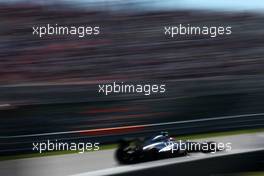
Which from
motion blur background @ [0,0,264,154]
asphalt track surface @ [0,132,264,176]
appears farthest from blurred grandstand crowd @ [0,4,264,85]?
asphalt track surface @ [0,132,264,176]

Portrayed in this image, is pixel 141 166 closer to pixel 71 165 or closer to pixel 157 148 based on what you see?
pixel 157 148

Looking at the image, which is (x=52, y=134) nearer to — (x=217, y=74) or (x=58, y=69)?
(x=58, y=69)

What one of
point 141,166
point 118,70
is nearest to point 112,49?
point 118,70

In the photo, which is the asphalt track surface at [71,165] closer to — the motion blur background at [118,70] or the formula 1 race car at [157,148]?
the formula 1 race car at [157,148]

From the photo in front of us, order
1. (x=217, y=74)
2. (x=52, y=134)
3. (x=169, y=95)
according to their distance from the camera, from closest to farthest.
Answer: (x=52, y=134) → (x=169, y=95) → (x=217, y=74)

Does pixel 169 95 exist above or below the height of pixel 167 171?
above

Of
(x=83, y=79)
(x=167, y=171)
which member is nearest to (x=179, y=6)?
(x=83, y=79)

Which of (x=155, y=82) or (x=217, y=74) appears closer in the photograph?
(x=155, y=82)
